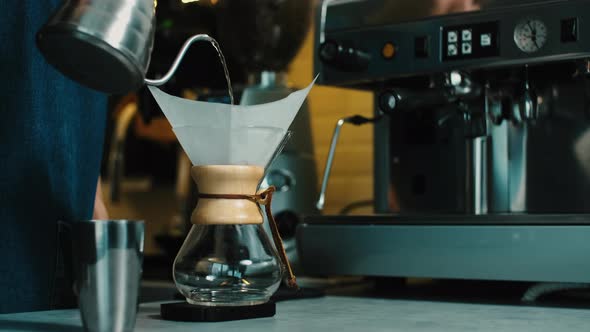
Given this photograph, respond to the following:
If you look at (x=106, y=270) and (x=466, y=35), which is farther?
(x=466, y=35)

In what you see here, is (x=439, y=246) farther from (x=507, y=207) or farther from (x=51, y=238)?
(x=51, y=238)

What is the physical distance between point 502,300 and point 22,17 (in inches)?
23.5

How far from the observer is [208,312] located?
70 centimetres

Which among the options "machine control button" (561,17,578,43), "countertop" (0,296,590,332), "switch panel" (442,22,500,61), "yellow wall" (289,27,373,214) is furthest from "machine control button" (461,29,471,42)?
"yellow wall" (289,27,373,214)

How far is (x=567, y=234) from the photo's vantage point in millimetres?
833

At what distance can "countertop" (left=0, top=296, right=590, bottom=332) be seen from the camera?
684 millimetres

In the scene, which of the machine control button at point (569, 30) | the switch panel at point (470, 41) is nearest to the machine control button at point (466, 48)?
the switch panel at point (470, 41)

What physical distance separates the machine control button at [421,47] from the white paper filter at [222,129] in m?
0.28

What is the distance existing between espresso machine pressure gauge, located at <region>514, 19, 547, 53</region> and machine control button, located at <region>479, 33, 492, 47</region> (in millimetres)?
30

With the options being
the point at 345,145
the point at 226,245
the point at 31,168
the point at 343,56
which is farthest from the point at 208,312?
the point at 345,145

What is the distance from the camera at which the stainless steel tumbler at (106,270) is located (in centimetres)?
57

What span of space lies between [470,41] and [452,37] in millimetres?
23

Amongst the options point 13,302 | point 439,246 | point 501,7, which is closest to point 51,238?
point 13,302

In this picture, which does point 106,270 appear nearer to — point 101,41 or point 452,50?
point 101,41
